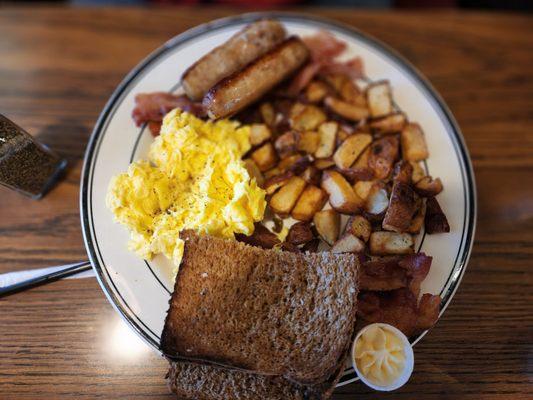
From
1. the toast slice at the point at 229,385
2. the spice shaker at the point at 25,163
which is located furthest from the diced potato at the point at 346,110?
the spice shaker at the point at 25,163

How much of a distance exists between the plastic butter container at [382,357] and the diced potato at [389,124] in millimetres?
964

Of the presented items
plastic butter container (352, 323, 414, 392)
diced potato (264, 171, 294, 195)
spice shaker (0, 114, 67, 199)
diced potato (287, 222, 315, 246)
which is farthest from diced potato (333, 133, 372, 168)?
spice shaker (0, 114, 67, 199)

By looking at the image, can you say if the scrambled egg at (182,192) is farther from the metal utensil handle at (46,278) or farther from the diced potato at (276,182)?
the metal utensil handle at (46,278)

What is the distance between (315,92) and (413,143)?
1.76 feet

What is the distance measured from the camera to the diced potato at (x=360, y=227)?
1.83 meters

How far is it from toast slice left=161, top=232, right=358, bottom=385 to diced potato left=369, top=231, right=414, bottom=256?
245 millimetres

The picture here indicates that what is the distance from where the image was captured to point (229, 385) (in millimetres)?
1597

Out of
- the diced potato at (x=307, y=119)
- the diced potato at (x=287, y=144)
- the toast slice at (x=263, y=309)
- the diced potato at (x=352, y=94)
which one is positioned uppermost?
the diced potato at (x=352, y=94)

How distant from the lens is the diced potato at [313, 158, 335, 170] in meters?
2.03

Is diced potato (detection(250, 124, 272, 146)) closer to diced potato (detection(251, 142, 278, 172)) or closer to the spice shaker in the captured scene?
diced potato (detection(251, 142, 278, 172))

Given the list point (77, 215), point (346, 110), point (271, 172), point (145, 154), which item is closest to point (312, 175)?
point (271, 172)

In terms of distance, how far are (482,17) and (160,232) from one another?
2178 mm

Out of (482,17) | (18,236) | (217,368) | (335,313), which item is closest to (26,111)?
(18,236)

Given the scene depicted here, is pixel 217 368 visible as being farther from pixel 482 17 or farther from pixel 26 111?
pixel 482 17
